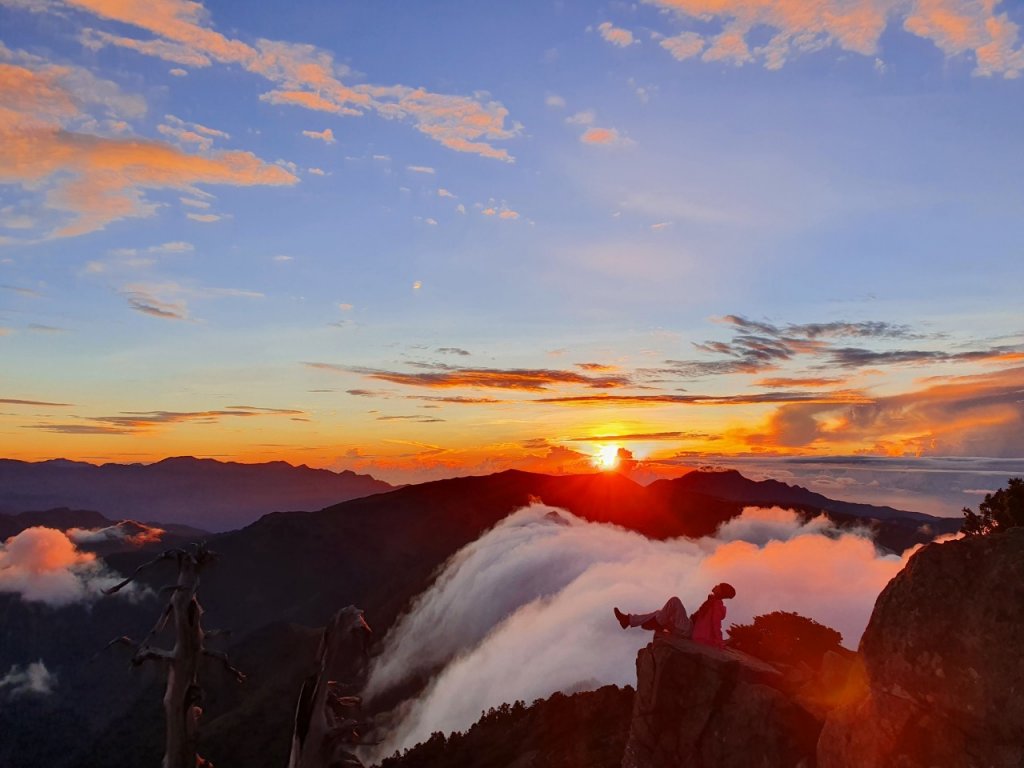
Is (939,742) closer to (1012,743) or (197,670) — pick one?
(1012,743)

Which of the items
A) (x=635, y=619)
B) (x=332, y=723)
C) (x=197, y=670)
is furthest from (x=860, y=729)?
(x=197, y=670)

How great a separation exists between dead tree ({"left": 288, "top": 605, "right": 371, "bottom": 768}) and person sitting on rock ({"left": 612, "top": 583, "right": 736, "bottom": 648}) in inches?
622

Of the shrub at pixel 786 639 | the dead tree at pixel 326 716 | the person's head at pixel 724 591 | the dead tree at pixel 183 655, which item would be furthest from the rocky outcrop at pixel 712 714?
the shrub at pixel 786 639

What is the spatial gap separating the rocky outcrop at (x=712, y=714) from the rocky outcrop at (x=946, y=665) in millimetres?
2945

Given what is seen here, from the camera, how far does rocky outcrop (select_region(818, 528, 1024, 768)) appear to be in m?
14.7

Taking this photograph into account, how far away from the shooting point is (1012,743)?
14406mm

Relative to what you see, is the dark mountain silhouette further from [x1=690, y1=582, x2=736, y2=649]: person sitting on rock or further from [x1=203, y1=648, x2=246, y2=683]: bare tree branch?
[x1=203, y1=648, x2=246, y2=683]: bare tree branch

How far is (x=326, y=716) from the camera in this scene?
1260cm

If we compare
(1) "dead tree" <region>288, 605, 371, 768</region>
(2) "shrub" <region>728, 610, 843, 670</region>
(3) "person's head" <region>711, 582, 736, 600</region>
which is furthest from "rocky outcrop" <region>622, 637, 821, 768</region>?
(2) "shrub" <region>728, 610, 843, 670</region>

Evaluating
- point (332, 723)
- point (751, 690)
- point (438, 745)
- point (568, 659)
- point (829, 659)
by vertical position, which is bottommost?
point (568, 659)

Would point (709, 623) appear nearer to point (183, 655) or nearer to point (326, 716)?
point (326, 716)

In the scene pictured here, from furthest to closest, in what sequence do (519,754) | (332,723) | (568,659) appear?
1. (568,659)
2. (519,754)
3. (332,723)

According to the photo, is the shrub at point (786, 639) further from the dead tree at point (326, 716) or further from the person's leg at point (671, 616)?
the dead tree at point (326, 716)

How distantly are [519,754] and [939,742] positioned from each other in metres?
56.6
